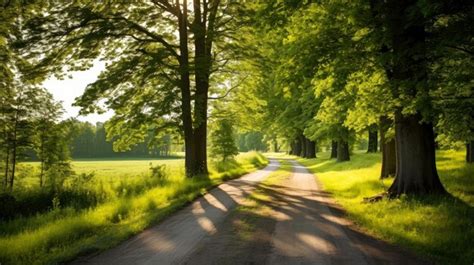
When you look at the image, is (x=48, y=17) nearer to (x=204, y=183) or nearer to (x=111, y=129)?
(x=111, y=129)

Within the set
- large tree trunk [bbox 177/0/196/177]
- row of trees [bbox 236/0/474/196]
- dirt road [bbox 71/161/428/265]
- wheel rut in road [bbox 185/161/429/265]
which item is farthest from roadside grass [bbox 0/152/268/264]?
large tree trunk [bbox 177/0/196/177]

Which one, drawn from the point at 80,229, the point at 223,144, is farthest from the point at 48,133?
the point at 223,144

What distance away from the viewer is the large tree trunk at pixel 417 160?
41.3ft

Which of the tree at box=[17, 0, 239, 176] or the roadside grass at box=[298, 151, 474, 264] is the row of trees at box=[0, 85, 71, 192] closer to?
the tree at box=[17, 0, 239, 176]

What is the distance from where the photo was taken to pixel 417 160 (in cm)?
1270

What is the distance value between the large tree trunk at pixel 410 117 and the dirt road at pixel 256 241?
260 cm

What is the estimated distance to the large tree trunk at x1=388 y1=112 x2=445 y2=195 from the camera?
12.6 metres

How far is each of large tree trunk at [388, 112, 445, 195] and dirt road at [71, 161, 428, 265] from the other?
2480 millimetres

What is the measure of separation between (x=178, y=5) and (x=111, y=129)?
7.93m

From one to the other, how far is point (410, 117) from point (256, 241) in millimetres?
7405

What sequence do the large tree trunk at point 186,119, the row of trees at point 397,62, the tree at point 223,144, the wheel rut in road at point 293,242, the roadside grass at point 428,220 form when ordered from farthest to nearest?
the tree at point 223,144
the large tree trunk at point 186,119
the row of trees at point 397,62
the roadside grass at point 428,220
the wheel rut in road at point 293,242

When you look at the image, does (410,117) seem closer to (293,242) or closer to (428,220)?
(428,220)

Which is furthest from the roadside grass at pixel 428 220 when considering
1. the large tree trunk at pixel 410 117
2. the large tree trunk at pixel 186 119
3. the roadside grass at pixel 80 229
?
the large tree trunk at pixel 186 119

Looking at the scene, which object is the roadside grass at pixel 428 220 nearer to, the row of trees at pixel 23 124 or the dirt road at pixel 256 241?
the dirt road at pixel 256 241
